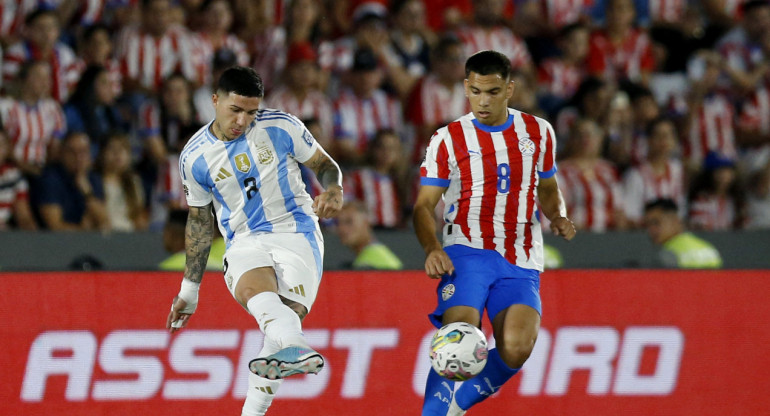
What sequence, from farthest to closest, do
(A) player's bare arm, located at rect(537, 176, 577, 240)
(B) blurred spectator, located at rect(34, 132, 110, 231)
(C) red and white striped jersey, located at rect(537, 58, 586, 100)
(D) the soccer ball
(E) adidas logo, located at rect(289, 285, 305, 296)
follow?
(C) red and white striped jersey, located at rect(537, 58, 586, 100), (B) blurred spectator, located at rect(34, 132, 110, 231), (A) player's bare arm, located at rect(537, 176, 577, 240), (E) adidas logo, located at rect(289, 285, 305, 296), (D) the soccer ball

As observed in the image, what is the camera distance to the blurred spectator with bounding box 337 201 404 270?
8.09 meters

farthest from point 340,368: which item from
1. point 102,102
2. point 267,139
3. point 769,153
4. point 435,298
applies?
point 769,153

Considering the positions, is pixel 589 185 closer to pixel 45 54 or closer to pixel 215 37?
pixel 215 37

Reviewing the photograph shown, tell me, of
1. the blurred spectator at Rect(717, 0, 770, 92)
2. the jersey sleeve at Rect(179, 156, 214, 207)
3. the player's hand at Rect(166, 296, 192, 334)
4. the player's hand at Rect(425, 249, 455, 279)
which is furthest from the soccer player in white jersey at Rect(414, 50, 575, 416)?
the blurred spectator at Rect(717, 0, 770, 92)

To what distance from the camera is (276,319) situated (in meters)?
5.30

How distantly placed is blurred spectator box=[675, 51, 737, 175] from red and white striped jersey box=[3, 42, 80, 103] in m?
5.73

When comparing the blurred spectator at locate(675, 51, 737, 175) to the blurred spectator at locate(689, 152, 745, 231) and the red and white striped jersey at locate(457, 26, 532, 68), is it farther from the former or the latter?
the red and white striped jersey at locate(457, 26, 532, 68)

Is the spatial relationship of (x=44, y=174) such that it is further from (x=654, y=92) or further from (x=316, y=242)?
(x=654, y=92)

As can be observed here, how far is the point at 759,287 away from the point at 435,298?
7.14ft

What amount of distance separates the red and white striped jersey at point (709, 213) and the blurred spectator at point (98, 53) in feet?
17.6

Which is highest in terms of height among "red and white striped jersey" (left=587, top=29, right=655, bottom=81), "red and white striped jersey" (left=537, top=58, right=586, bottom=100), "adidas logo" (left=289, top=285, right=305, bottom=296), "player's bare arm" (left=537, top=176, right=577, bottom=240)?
"red and white striped jersey" (left=587, top=29, right=655, bottom=81)

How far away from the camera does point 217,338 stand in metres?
7.02

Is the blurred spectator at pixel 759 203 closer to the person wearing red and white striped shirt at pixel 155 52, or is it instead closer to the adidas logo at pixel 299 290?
the person wearing red and white striped shirt at pixel 155 52

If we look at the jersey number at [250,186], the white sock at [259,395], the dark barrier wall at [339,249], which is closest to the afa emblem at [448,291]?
the white sock at [259,395]
